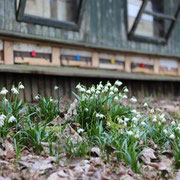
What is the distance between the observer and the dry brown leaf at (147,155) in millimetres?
3165

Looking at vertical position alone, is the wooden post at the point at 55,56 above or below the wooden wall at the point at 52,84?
above

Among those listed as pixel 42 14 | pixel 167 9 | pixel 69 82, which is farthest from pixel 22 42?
pixel 167 9

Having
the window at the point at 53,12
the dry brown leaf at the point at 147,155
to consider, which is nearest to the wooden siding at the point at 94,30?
the window at the point at 53,12

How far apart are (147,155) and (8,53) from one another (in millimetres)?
3511

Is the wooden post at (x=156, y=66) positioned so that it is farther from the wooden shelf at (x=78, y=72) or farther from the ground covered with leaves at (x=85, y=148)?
the ground covered with leaves at (x=85, y=148)

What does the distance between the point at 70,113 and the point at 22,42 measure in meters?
2.36

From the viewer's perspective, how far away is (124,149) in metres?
3.12

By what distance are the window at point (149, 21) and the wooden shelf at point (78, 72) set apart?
112cm

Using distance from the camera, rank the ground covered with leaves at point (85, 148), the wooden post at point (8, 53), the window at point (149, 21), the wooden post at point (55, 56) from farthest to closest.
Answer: the window at point (149, 21) → the wooden post at point (55, 56) → the wooden post at point (8, 53) → the ground covered with leaves at point (85, 148)

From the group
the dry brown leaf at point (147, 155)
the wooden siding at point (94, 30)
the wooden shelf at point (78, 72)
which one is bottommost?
the dry brown leaf at point (147, 155)

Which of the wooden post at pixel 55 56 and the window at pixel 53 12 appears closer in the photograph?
the window at pixel 53 12

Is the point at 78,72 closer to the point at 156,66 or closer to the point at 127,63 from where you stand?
the point at 127,63

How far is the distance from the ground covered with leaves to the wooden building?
1.85 m

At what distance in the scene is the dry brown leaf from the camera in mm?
3165
